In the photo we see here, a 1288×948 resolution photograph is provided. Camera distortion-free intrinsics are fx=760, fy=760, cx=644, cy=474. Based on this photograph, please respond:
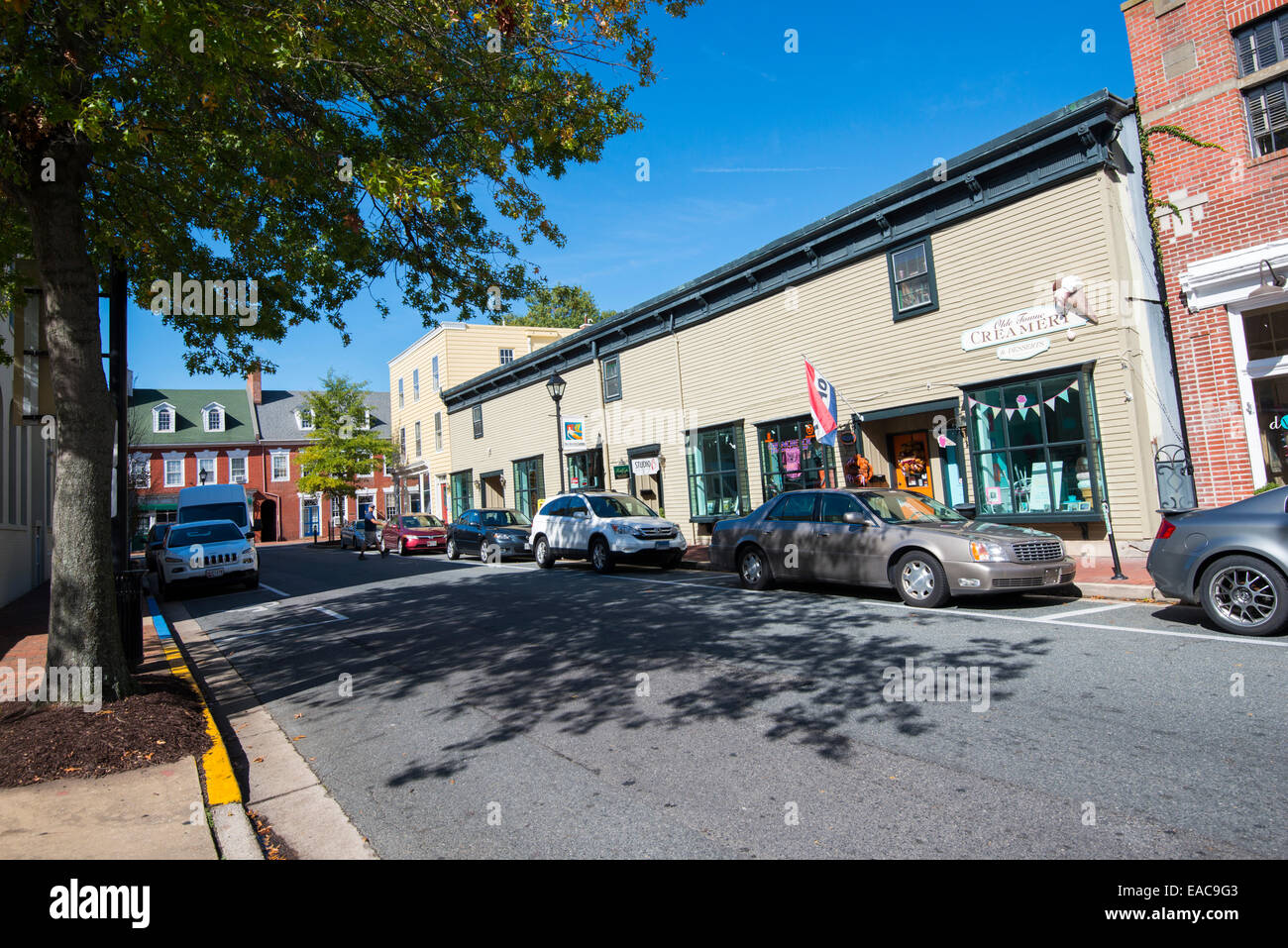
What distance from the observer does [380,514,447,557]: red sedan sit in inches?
1049

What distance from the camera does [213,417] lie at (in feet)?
165

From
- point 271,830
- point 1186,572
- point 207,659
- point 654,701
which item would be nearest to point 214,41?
point 271,830

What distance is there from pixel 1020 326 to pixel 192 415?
52397mm

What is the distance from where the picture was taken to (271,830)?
399cm

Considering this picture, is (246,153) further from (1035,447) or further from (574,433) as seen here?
(574,433)

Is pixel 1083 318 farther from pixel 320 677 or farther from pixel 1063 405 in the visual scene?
pixel 320 677

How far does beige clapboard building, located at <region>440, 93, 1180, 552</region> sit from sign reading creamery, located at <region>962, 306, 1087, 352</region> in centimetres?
3

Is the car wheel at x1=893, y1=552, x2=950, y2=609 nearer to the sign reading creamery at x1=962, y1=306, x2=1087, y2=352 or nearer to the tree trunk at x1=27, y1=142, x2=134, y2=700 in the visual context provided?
the sign reading creamery at x1=962, y1=306, x2=1087, y2=352

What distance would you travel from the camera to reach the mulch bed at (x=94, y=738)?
455 centimetres

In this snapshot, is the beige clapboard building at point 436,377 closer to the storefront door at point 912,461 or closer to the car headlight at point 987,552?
the storefront door at point 912,461

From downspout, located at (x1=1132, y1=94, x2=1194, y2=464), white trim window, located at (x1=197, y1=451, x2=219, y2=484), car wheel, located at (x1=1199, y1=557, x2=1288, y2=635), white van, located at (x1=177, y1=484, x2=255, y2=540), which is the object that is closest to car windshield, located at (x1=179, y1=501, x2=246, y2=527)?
white van, located at (x1=177, y1=484, x2=255, y2=540)

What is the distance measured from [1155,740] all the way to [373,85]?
801 centimetres

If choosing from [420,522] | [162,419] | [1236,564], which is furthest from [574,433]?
[162,419]
